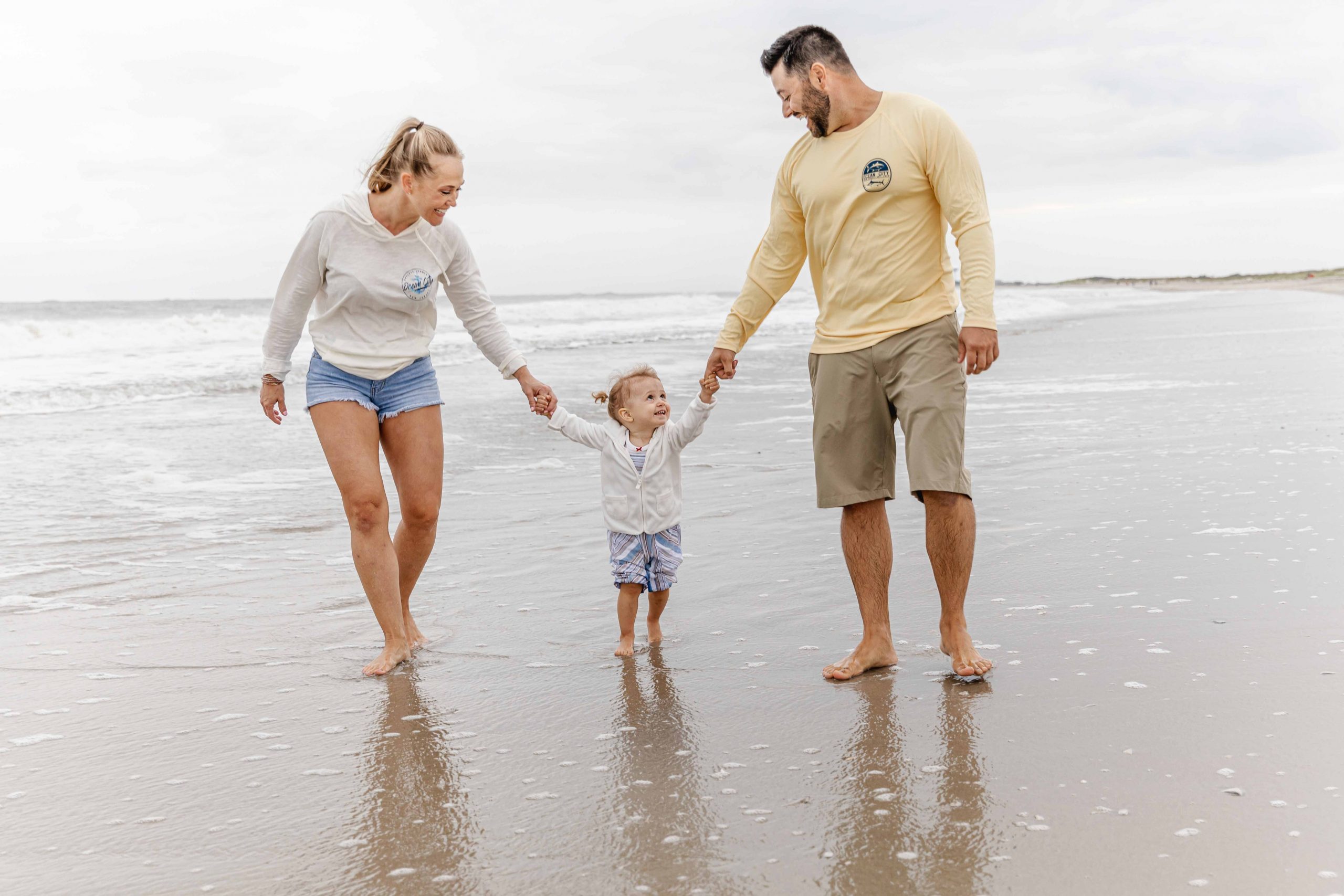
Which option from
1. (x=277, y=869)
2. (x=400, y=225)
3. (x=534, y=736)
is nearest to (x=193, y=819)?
(x=277, y=869)

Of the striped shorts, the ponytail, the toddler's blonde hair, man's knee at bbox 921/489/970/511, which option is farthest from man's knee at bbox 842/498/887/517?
the ponytail

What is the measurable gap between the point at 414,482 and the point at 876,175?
2.01 meters

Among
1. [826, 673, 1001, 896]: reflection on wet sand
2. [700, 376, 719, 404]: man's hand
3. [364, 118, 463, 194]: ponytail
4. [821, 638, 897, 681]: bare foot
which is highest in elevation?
[364, 118, 463, 194]: ponytail

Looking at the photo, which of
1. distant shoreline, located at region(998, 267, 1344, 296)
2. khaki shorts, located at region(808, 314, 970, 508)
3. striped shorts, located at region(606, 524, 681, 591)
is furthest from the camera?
distant shoreline, located at region(998, 267, 1344, 296)

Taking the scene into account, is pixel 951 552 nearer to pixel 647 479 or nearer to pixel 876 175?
pixel 647 479

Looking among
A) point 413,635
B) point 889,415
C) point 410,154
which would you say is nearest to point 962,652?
point 889,415

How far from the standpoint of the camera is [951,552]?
3.59 metres

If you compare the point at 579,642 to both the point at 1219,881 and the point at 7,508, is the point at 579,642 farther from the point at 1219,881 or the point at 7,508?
the point at 7,508

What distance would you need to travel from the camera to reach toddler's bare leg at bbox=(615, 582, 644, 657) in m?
3.95

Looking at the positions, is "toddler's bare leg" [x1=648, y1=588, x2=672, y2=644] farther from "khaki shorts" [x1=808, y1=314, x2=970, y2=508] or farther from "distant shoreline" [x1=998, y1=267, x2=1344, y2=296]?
"distant shoreline" [x1=998, y1=267, x2=1344, y2=296]

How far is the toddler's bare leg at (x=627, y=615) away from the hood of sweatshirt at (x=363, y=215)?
149cm

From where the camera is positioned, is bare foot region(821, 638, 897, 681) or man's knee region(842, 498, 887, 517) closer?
bare foot region(821, 638, 897, 681)

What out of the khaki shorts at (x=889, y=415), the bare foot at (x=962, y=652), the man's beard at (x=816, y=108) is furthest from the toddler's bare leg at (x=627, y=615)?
the man's beard at (x=816, y=108)

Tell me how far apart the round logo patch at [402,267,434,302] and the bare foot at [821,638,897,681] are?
195 cm
